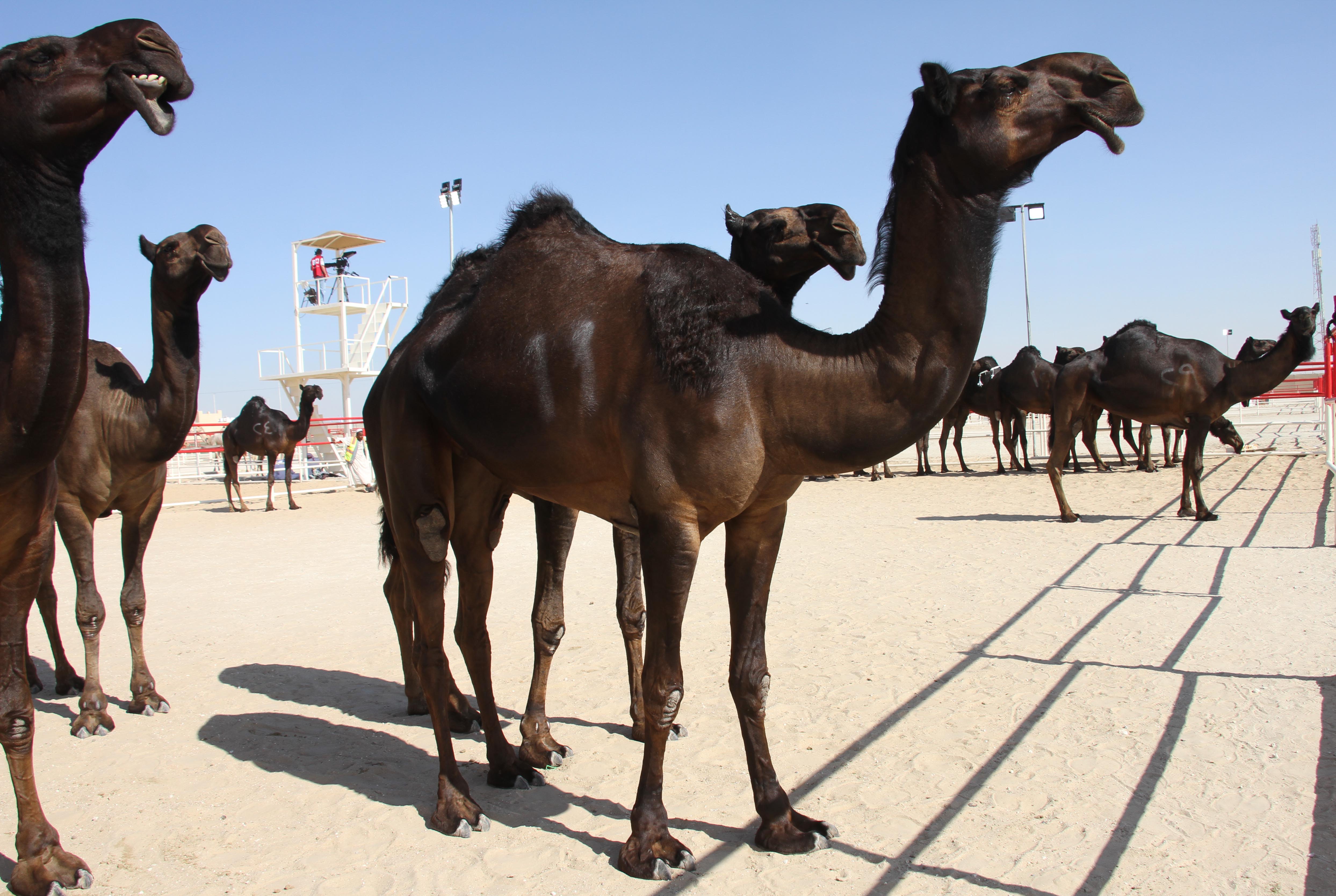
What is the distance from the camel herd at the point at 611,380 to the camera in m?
2.77

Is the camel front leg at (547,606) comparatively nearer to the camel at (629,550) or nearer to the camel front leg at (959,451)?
the camel at (629,550)

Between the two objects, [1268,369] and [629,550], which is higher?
[1268,369]

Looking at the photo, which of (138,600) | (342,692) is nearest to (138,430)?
(138,600)

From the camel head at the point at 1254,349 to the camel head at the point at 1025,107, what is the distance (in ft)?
45.2

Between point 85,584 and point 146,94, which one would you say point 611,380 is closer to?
point 146,94

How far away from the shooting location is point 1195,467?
12.9 m

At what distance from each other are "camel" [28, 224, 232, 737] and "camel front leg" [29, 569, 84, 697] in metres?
0.21

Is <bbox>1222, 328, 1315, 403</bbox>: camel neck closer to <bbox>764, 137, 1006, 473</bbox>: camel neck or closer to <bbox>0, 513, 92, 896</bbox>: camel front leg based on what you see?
<bbox>764, 137, 1006, 473</bbox>: camel neck

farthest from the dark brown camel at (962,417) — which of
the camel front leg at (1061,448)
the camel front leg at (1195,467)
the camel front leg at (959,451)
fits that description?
the camel front leg at (1195,467)

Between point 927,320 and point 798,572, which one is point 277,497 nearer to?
point 798,572

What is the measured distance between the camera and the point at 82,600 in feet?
18.5

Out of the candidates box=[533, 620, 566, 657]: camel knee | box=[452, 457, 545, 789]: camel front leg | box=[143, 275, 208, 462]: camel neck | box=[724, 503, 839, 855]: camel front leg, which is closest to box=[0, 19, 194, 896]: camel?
box=[452, 457, 545, 789]: camel front leg

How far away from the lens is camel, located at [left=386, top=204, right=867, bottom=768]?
11.9ft

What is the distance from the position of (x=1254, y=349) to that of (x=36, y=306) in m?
16.5
